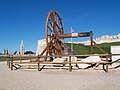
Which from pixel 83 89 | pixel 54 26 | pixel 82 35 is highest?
pixel 54 26

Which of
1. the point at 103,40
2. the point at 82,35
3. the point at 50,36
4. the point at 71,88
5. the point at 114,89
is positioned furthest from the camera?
the point at 103,40

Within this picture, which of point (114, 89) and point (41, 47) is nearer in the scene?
point (114, 89)

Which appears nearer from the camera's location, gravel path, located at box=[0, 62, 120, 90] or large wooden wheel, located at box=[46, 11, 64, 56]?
gravel path, located at box=[0, 62, 120, 90]

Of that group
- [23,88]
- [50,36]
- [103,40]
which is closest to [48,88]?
[23,88]

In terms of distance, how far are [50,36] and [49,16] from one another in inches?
69.8

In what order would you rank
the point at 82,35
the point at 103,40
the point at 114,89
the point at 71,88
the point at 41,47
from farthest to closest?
1. the point at 103,40
2. the point at 41,47
3. the point at 82,35
4. the point at 71,88
5. the point at 114,89

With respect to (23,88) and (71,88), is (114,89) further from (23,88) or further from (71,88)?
(23,88)

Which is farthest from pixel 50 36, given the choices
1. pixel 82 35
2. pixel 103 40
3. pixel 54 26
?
pixel 103 40

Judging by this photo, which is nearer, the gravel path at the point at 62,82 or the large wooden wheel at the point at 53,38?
the gravel path at the point at 62,82

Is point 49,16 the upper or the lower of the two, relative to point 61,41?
upper

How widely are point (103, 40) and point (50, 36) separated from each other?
3983 cm

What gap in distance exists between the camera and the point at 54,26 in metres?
17.8

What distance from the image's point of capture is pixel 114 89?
18.0ft

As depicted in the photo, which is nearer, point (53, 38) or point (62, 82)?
point (62, 82)
